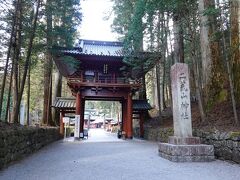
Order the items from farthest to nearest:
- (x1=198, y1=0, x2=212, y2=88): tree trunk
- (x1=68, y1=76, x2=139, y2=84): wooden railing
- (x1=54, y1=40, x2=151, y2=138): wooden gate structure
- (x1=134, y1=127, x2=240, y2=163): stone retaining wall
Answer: (x1=68, y1=76, x2=139, y2=84): wooden railing, (x1=54, y1=40, x2=151, y2=138): wooden gate structure, (x1=198, y1=0, x2=212, y2=88): tree trunk, (x1=134, y1=127, x2=240, y2=163): stone retaining wall

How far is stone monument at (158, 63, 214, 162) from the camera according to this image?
7.18 meters

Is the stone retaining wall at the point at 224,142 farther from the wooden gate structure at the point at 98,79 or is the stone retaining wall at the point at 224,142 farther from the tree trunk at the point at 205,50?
the wooden gate structure at the point at 98,79

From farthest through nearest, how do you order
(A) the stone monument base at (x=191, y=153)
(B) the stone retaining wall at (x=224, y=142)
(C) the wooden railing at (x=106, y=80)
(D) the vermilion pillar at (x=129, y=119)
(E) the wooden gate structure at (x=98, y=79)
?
(C) the wooden railing at (x=106, y=80) < (D) the vermilion pillar at (x=129, y=119) < (E) the wooden gate structure at (x=98, y=79) < (A) the stone monument base at (x=191, y=153) < (B) the stone retaining wall at (x=224, y=142)

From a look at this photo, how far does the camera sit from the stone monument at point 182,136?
7180 mm

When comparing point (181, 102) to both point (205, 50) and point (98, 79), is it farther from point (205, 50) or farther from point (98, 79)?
point (98, 79)

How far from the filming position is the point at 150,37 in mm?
16859

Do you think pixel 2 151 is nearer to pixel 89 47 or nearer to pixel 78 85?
pixel 78 85

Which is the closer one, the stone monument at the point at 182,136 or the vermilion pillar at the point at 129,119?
the stone monument at the point at 182,136

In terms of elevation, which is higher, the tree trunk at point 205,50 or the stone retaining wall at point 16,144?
the tree trunk at point 205,50

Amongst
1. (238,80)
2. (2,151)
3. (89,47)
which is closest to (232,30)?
(238,80)

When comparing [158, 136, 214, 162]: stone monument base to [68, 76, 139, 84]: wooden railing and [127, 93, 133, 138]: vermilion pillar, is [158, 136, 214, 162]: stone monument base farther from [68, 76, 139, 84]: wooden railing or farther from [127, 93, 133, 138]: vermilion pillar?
[68, 76, 139, 84]: wooden railing

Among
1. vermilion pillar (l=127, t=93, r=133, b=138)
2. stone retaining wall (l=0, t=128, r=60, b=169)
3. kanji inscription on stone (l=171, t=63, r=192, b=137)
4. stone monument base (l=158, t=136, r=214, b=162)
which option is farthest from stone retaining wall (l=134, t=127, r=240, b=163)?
vermilion pillar (l=127, t=93, r=133, b=138)

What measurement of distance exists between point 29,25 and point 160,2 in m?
5.71

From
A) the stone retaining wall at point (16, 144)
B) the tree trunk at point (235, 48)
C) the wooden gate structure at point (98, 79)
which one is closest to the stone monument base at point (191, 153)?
the tree trunk at point (235, 48)
